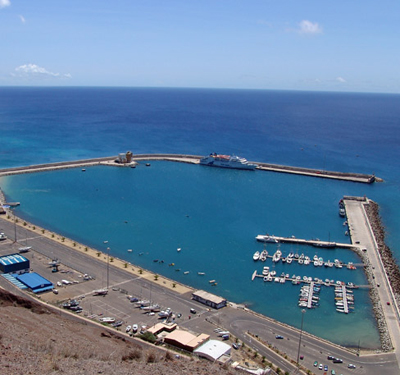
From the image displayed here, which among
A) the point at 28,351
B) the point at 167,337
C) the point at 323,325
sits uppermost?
the point at 28,351

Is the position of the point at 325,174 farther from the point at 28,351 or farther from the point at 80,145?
the point at 28,351

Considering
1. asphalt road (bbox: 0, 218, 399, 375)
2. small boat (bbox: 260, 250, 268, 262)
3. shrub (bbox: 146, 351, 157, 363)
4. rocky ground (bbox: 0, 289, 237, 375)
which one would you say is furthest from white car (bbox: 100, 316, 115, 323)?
small boat (bbox: 260, 250, 268, 262)

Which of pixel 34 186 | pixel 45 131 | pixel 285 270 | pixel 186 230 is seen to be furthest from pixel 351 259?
pixel 45 131

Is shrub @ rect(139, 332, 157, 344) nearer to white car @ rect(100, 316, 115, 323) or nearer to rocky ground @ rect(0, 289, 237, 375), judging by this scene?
rocky ground @ rect(0, 289, 237, 375)

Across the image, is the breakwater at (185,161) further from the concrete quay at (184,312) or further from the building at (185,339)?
the building at (185,339)

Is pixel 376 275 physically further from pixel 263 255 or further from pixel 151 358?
pixel 151 358

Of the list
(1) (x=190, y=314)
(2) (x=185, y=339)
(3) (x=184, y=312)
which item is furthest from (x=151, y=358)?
(3) (x=184, y=312)
